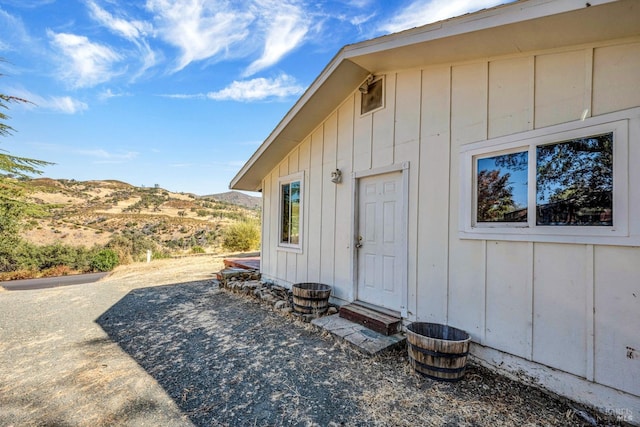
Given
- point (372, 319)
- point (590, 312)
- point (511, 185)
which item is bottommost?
point (372, 319)

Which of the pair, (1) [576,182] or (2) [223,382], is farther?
(2) [223,382]

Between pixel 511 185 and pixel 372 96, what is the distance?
236 cm

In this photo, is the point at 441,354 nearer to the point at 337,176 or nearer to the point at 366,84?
the point at 337,176

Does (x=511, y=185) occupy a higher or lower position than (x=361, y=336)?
higher

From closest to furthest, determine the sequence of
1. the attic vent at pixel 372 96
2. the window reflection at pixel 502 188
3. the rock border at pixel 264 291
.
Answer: the window reflection at pixel 502 188 → the attic vent at pixel 372 96 → the rock border at pixel 264 291

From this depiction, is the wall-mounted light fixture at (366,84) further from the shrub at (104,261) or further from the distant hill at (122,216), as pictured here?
the shrub at (104,261)

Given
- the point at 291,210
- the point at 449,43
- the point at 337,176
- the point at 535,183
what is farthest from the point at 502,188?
the point at 291,210

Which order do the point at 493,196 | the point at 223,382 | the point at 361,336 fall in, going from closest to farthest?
the point at 223,382 → the point at 493,196 → the point at 361,336

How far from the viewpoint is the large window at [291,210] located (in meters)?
5.64

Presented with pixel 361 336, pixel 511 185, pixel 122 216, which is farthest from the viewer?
pixel 122 216

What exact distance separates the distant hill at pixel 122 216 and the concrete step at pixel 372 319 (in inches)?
469

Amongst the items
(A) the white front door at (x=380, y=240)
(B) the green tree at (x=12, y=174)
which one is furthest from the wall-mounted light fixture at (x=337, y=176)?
(B) the green tree at (x=12, y=174)

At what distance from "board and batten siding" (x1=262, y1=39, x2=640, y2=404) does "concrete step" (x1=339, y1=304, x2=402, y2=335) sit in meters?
0.24

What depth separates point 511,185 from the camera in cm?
271
